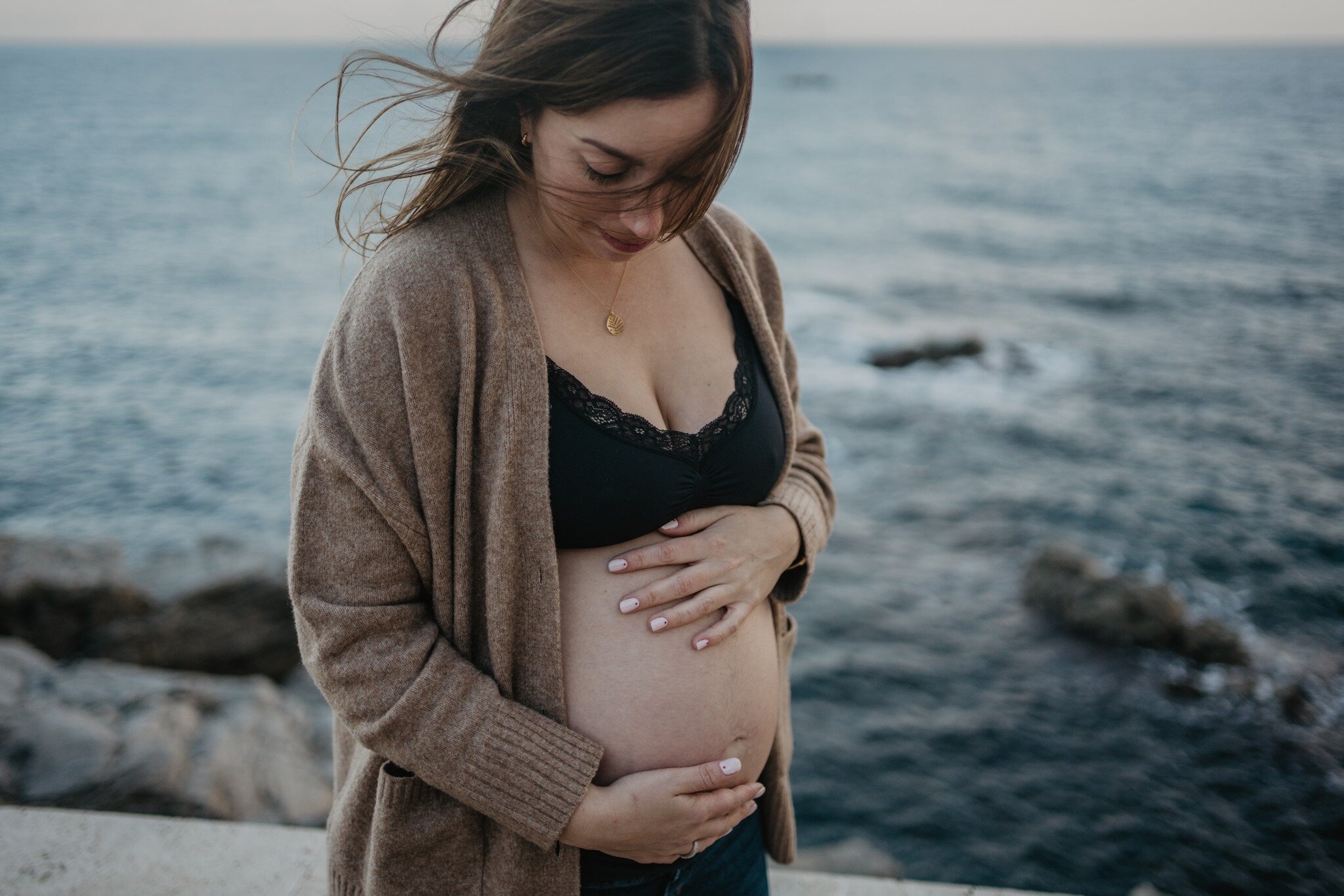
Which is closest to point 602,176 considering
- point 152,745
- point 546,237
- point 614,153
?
point 614,153

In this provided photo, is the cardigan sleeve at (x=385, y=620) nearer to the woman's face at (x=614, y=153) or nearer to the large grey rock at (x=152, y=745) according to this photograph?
the woman's face at (x=614, y=153)

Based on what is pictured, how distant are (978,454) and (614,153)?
901 centimetres

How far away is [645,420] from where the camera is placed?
1320mm

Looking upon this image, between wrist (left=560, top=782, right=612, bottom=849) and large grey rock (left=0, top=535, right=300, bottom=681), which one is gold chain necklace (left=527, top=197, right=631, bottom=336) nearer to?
wrist (left=560, top=782, right=612, bottom=849)

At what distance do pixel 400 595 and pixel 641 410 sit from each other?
0.45 meters

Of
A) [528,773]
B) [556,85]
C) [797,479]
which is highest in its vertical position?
[556,85]

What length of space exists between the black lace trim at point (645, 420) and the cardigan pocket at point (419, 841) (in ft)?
1.92

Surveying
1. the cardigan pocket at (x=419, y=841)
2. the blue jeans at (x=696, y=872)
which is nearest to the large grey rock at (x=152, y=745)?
the cardigan pocket at (x=419, y=841)

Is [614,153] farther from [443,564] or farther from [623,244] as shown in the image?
[443,564]

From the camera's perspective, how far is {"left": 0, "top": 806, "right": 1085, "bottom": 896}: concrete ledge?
191 cm

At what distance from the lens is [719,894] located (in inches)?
59.1

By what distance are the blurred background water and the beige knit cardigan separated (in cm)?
38

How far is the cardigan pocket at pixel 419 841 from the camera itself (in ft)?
4.18

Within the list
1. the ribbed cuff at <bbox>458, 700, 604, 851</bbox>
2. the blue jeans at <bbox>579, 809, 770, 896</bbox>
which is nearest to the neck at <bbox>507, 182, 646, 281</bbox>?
the ribbed cuff at <bbox>458, 700, 604, 851</bbox>
